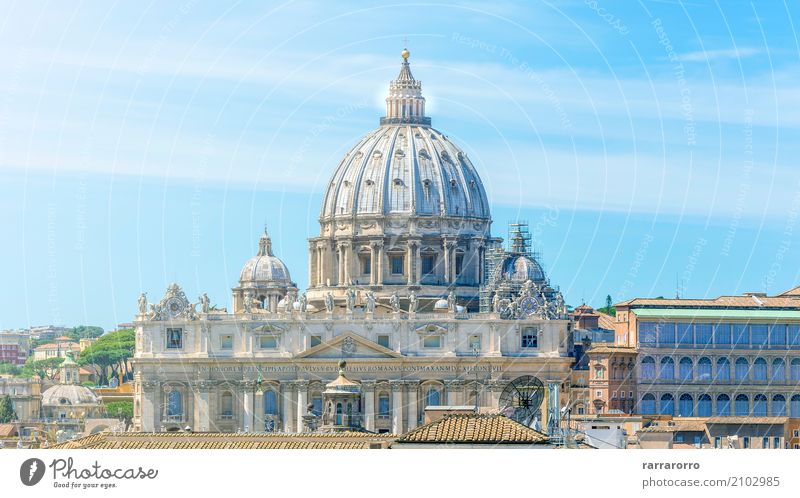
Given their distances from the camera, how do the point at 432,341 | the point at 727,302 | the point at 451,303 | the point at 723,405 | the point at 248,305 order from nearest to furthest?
the point at 723,405, the point at 432,341, the point at 727,302, the point at 248,305, the point at 451,303

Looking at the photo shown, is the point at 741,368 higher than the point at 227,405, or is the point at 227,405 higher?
the point at 741,368

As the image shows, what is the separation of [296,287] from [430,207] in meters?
10.7

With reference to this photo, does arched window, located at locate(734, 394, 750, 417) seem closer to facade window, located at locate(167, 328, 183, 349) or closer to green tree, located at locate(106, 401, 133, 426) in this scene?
facade window, located at locate(167, 328, 183, 349)

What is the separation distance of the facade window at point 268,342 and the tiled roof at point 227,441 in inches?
2764

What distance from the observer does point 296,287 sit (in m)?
183

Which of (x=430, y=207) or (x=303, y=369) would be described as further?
(x=430, y=207)

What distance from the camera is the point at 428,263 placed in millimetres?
181250

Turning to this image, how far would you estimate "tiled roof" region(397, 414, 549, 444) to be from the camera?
3000 inches

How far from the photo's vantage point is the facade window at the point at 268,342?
161 meters

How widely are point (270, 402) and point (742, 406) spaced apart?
28203 mm

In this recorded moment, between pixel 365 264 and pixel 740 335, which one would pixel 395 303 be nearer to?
pixel 365 264

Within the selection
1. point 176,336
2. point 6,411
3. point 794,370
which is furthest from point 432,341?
point 6,411
